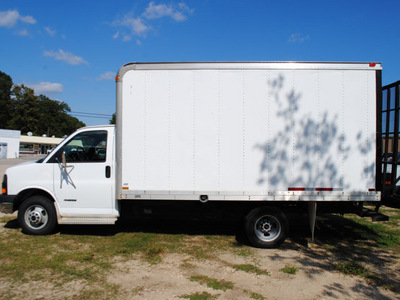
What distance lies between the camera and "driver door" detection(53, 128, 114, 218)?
5.55 m

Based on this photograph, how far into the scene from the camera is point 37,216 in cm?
570

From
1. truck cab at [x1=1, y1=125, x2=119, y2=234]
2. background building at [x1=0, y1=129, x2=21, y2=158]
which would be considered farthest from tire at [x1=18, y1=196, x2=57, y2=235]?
background building at [x1=0, y1=129, x2=21, y2=158]

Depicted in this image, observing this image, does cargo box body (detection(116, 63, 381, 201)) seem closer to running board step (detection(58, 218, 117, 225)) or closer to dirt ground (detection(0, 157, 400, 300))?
running board step (detection(58, 218, 117, 225))

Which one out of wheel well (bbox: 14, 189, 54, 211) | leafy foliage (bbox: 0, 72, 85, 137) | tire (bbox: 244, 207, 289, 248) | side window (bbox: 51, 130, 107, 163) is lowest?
tire (bbox: 244, 207, 289, 248)

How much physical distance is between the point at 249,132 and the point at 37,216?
439cm

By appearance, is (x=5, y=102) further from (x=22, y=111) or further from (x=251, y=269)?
(x=251, y=269)

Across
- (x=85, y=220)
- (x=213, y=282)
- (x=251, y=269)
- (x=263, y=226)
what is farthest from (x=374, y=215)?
(x=85, y=220)

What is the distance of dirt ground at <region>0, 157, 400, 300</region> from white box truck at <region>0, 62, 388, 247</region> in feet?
2.87

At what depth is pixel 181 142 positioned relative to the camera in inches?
207

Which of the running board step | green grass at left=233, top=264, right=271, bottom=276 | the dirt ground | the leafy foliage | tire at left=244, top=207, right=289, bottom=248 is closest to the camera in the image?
the dirt ground

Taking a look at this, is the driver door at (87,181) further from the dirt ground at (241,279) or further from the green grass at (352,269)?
the green grass at (352,269)

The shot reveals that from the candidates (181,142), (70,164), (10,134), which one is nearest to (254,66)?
(181,142)

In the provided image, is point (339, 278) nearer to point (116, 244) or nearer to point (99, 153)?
point (116, 244)

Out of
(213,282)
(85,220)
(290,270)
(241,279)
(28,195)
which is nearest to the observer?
(213,282)
